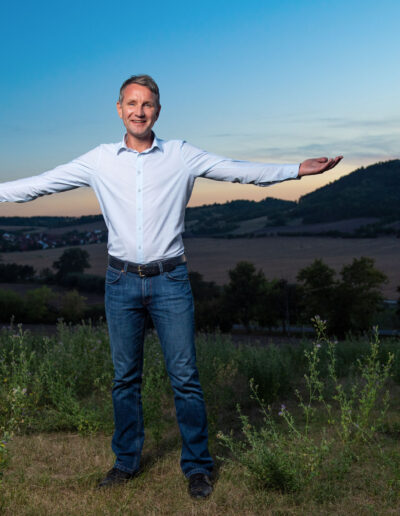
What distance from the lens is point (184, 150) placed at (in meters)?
3.14

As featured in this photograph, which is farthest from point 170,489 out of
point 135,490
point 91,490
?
point 91,490

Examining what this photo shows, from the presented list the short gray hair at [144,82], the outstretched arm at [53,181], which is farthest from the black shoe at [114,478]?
the short gray hair at [144,82]

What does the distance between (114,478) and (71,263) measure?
2354 cm

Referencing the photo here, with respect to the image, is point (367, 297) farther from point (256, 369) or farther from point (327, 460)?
point (327, 460)

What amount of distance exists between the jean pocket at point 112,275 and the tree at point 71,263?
22.8 meters

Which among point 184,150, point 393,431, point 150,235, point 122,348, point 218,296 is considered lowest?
point 218,296

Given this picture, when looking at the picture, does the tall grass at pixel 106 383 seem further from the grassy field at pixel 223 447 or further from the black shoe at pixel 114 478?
the black shoe at pixel 114 478

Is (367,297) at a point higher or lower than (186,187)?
lower

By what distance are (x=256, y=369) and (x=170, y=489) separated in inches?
85.7

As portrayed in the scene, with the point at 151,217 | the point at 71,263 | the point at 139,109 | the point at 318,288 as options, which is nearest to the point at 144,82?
the point at 139,109

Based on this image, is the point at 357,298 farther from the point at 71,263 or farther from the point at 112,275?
the point at 112,275

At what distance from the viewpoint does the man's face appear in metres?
3.05

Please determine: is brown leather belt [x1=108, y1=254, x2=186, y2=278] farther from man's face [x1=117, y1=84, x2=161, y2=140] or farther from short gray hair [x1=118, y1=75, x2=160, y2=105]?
short gray hair [x1=118, y1=75, x2=160, y2=105]

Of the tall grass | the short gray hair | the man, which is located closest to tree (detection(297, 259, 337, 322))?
the tall grass
